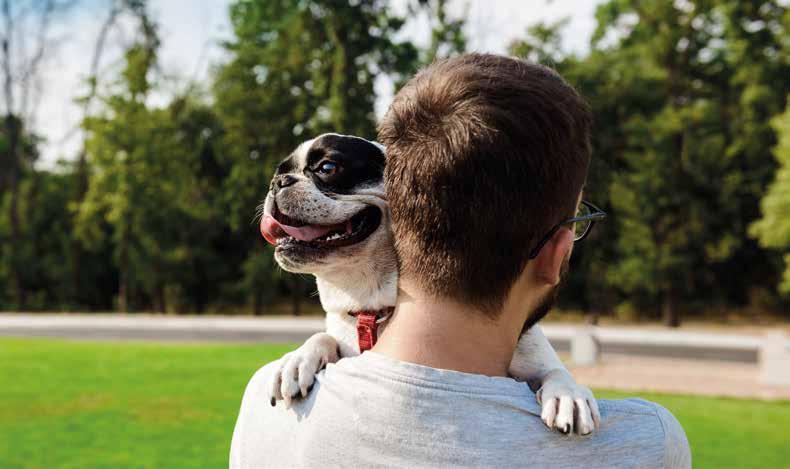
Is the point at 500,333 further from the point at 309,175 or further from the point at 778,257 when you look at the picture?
the point at 778,257

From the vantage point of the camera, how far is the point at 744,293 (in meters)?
33.6

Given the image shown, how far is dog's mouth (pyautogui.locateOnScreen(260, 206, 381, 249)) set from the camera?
2.26 metres

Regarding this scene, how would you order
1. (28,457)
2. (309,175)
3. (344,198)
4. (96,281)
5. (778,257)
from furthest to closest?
(96,281), (778,257), (28,457), (309,175), (344,198)

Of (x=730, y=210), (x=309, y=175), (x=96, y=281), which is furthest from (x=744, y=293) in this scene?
(x=309, y=175)

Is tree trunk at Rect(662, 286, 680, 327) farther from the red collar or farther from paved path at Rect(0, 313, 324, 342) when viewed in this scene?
the red collar

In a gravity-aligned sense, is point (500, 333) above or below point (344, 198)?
below

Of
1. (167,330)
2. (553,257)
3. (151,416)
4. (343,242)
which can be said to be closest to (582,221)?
(553,257)

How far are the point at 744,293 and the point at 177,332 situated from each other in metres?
23.6

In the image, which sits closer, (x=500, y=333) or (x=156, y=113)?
(x=500, y=333)

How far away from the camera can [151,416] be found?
937 centimetres

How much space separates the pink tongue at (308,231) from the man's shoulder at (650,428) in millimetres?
Answer: 1094

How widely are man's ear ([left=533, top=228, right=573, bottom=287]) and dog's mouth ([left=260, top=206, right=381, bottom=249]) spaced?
0.85 meters

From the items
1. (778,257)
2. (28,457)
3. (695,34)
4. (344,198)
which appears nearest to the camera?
(344,198)

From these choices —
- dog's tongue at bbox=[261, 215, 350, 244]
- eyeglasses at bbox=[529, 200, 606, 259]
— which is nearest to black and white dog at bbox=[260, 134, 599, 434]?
dog's tongue at bbox=[261, 215, 350, 244]
